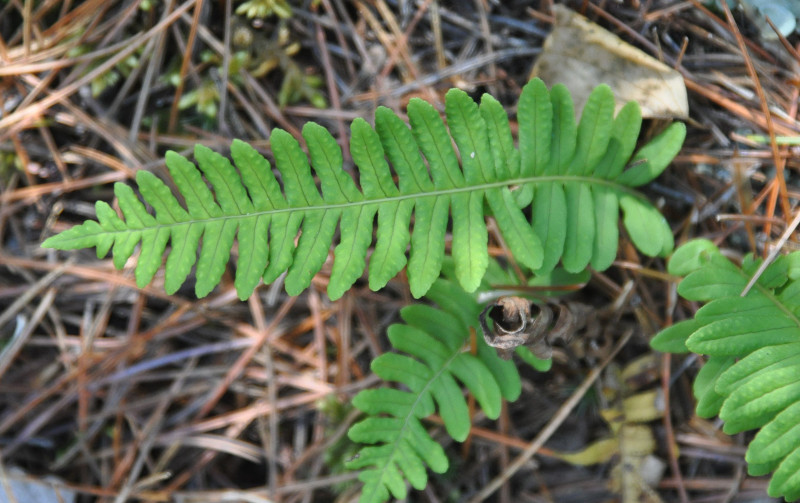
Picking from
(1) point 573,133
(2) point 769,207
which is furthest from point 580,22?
(2) point 769,207

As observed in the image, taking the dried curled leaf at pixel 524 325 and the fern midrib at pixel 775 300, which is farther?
the dried curled leaf at pixel 524 325

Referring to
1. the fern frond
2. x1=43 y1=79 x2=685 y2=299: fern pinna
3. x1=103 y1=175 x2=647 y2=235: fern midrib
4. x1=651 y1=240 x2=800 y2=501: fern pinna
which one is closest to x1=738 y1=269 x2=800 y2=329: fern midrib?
x1=651 y1=240 x2=800 y2=501: fern pinna

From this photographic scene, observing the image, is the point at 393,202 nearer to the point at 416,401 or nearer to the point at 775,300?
the point at 416,401

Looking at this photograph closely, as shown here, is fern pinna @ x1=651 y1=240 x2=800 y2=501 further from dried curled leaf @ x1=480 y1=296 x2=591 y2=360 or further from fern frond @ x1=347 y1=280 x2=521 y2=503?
fern frond @ x1=347 y1=280 x2=521 y2=503

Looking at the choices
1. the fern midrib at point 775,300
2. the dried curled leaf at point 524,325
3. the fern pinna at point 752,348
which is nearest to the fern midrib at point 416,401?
the dried curled leaf at point 524,325

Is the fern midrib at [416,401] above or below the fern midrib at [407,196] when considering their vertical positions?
below

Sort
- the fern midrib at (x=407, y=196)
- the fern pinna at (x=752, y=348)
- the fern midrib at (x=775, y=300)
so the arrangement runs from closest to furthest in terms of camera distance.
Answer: the fern pinna at (x=752, y=348) < the fern midrib at (x=775, y=300) < the fern midrib at (x=407, y=196)

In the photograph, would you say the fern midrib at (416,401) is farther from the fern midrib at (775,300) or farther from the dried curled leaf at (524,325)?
the fern midrib at (775,300)

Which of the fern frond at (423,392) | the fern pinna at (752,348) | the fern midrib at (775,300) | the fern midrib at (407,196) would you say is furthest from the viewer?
the fern frond at (423,392)

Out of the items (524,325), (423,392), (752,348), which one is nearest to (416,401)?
(423,392)
